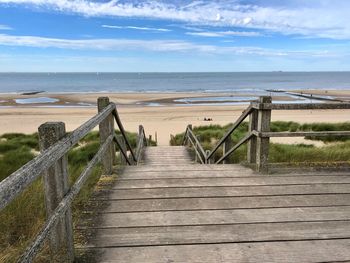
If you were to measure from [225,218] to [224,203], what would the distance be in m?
0.35

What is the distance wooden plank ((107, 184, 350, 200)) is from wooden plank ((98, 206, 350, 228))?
43 cm

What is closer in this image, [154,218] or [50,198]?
[50,198]

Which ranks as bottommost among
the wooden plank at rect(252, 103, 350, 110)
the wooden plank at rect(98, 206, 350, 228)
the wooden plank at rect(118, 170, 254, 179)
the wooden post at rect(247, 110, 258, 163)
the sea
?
the sea

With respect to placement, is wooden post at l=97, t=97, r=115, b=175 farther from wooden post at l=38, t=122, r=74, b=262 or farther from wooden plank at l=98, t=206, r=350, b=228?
wooden post at l=38, t=122, r=74, b=262

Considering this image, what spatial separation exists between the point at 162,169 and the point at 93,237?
6.95 feet

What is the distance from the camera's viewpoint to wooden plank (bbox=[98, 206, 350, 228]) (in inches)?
117

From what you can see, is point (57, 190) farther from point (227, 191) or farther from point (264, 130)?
point (264, 130)

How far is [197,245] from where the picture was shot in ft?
8.48

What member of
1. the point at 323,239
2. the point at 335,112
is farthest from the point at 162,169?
the point at 335,112

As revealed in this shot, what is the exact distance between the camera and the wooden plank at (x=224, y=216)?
2965 mm

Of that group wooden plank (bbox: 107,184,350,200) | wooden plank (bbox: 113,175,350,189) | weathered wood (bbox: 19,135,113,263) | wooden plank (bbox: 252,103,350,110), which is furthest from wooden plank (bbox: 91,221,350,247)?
wooden plank (bbox: 252,103,350,110)

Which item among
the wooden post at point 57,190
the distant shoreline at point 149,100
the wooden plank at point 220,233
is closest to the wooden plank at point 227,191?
the wooden plank at point 220,233

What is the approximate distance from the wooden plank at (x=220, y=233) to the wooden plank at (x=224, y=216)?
3.5 inches

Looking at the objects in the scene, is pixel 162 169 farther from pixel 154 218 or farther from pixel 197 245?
pixel 197 245
